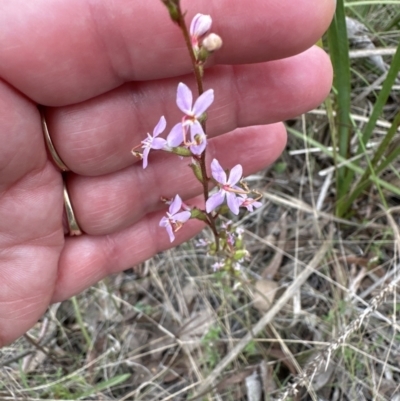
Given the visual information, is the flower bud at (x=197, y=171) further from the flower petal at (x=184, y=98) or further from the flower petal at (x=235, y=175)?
the flower petal at (x=184, y=98)

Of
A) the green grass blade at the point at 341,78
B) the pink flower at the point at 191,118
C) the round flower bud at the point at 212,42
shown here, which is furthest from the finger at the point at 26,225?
the green grass blade at the point at 341,78

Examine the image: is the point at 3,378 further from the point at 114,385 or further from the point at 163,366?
the point at 163,366

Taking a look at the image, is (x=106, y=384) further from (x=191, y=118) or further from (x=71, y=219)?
(x=191, y=118)

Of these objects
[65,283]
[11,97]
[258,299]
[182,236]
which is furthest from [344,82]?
[65,283]

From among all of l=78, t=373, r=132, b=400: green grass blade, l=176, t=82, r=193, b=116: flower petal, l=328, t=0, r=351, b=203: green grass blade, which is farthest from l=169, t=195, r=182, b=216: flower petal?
l=78, t=373, r=132, b=400: green grass blade

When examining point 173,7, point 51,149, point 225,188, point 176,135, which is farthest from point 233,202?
point 51,149

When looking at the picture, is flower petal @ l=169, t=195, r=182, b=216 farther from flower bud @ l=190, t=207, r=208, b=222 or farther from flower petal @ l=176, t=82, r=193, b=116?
flower petal @ l=176, t=82, r=193, b=116
